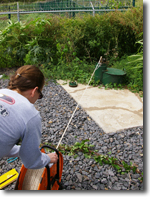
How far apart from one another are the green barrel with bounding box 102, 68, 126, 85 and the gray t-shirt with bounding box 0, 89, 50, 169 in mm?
3530

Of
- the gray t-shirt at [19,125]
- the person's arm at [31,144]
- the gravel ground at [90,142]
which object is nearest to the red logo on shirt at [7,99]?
the gray t-shirt at [19,125]

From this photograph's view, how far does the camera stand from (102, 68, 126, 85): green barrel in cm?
444

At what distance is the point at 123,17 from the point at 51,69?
9.64 ft

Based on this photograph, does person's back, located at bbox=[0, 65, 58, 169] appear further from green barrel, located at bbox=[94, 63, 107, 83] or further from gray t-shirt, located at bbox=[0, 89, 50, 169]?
green barrel, located at bbox=[94, 63, 107, 83]

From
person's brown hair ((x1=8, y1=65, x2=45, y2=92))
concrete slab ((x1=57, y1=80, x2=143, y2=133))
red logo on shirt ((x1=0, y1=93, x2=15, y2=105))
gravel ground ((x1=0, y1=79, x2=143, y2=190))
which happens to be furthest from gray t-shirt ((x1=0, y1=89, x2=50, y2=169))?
concrete slab ((x1=57, y1=80, x2=143, y2=133))

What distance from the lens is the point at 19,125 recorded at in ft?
3.65

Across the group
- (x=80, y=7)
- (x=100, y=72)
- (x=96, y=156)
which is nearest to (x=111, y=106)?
(x=100, y=72)

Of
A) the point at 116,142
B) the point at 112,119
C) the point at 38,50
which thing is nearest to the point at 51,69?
the point at 38,50

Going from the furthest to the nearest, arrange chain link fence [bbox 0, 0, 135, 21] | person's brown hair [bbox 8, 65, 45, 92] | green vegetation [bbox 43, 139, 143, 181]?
1. chain link fence [bbox 0, 0, 135, 21]
2. green vegetation [bbox 43, 139, 143, 181]
3. person's brown hair [bbox 8, 65, 45, 92]

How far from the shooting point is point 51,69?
527 centimetres

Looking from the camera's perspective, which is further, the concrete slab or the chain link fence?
the chain link fence

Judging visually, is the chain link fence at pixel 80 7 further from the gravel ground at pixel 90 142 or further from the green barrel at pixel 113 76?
the gravel ground at pixel 90 142

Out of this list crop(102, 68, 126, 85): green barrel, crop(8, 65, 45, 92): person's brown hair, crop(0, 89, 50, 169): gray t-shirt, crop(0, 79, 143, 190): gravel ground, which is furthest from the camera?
crop(102, 68, 126, 85): green barrel

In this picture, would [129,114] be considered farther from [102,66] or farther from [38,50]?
[38,50]
